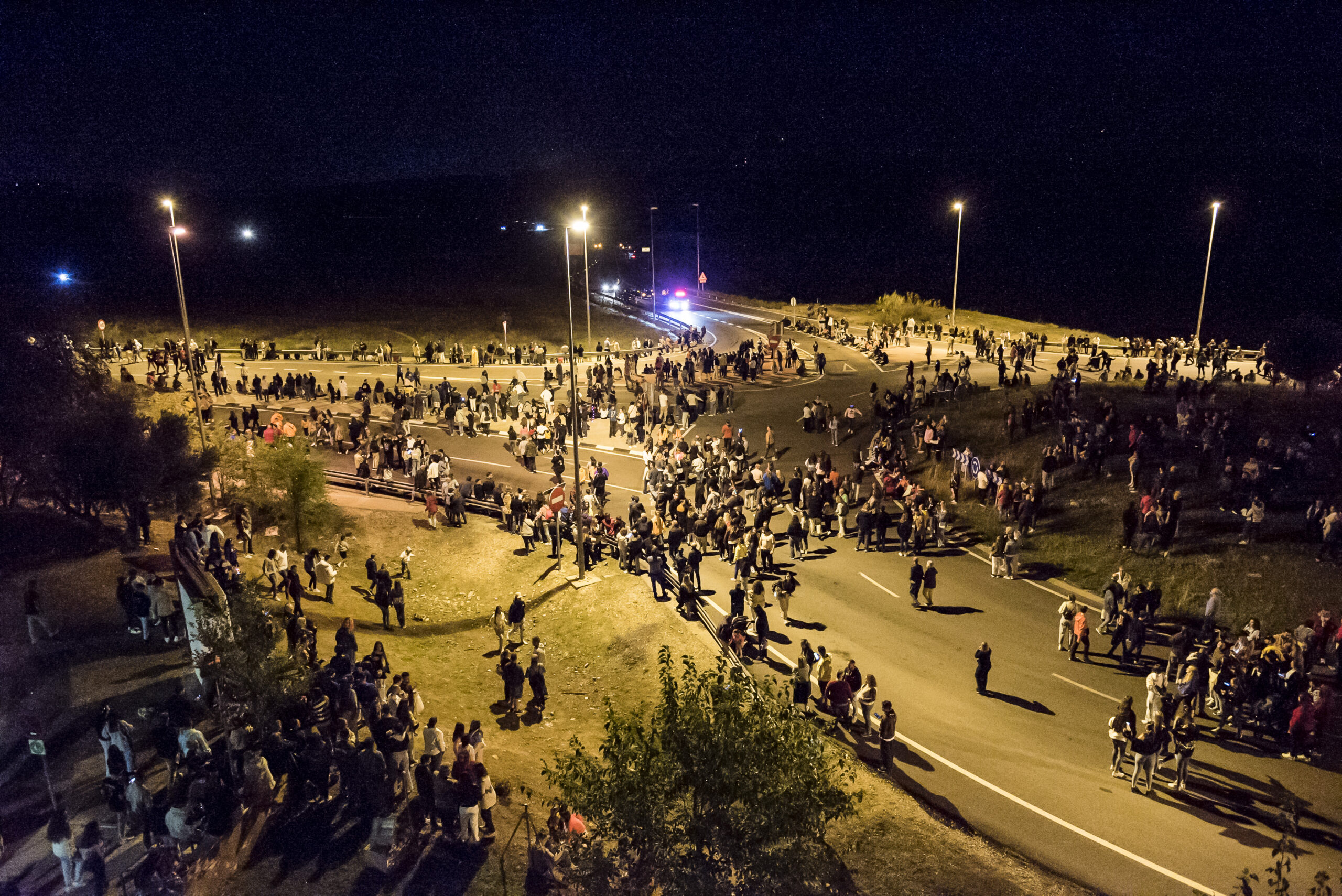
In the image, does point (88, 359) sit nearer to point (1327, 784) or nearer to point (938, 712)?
point (938, 712)

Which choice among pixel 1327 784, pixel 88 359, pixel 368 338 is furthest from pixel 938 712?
pixel 368 338

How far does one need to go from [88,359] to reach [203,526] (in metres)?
9.36

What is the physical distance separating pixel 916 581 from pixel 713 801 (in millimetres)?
14148

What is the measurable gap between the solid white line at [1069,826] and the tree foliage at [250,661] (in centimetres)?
1099

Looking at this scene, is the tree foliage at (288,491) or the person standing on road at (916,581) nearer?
the person standing on road at (916,581)

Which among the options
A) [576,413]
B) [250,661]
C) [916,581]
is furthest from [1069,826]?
[576,413]

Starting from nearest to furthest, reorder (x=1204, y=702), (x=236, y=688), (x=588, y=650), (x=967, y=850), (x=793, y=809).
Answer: (x=793, y=809), (x=967, y=850), (x=236, y=688), (x=1204, y=702), (x=588, y=650)

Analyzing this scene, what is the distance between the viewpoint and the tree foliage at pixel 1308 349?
93.3 feet

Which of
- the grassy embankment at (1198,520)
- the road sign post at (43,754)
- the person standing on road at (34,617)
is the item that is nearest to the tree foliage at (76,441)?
the person standing on road at (34,617)

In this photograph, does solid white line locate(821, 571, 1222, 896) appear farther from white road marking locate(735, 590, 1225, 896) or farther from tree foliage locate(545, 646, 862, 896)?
tree foliage locate(545, 646, 862, 896)

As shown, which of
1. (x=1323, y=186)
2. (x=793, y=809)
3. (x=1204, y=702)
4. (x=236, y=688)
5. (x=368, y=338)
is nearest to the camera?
(x=793, y=809)

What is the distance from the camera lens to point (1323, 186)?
122 meters

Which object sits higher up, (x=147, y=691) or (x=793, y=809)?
(x=793, y=809)

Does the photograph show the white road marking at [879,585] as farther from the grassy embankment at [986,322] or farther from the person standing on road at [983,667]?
the grassy embankment at [986,322]
